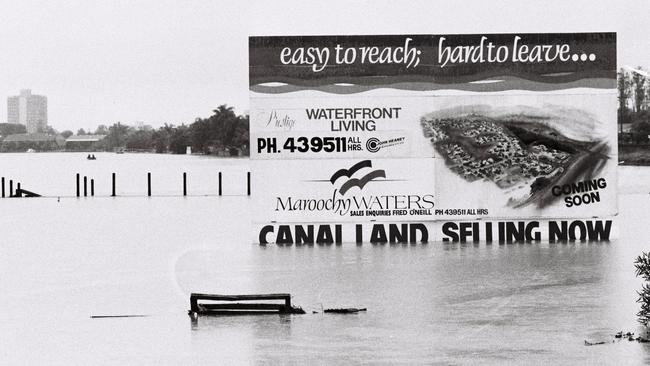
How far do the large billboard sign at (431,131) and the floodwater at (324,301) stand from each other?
1.09m

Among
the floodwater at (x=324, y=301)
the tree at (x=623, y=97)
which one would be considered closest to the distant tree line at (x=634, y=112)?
the tree at (x=623, y=97)

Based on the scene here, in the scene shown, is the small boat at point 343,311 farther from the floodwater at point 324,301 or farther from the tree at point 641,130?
the tree at point 641,130

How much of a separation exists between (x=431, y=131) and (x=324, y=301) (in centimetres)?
967

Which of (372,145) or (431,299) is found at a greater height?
(372,145)

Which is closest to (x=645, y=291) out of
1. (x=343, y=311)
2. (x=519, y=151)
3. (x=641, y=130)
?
(x=343, y=311)

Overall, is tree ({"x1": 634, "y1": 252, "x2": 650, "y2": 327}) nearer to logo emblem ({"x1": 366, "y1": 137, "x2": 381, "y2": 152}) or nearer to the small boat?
the small boat

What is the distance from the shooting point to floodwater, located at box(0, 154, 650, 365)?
11.2 metres

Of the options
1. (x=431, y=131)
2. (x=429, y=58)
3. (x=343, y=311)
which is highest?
(x=429, y=58)

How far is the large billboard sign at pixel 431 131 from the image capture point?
2377cm

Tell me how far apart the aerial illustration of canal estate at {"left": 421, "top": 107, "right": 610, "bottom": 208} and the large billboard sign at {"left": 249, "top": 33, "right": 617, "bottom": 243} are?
19mm

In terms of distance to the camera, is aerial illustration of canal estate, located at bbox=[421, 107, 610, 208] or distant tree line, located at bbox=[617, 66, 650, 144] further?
distant tree line, located at bbox=[617, 66, 650, 144]

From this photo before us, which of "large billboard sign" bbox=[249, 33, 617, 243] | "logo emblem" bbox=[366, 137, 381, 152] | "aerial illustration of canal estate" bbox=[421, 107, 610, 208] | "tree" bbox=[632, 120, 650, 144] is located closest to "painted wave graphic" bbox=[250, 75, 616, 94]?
"large billboard sign" bbox=[249, 33, 617, 243]

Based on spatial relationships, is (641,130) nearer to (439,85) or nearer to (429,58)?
(439,85)

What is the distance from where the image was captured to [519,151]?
2409 centimetres
